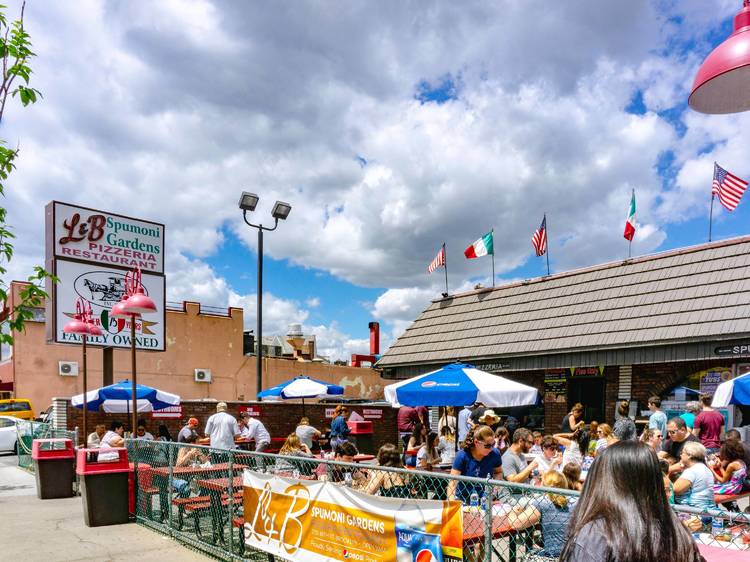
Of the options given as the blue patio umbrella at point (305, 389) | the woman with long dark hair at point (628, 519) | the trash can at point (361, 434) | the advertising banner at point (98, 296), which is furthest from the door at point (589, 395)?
the woman with long dark hair at point (628, 519)

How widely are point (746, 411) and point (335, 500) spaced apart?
1084cm

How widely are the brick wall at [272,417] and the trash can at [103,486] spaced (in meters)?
7.93

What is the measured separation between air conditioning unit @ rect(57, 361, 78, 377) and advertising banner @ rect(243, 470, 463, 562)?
2393 cm

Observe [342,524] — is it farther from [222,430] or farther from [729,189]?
[729,189]

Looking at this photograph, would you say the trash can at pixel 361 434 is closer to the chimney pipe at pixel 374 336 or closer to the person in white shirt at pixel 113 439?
the person in white shirt at pixel 113 439

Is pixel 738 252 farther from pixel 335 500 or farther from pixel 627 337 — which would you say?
pixel 335 500

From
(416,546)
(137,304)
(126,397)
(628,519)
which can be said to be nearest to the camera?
(628,519)

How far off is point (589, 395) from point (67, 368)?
22.0 m

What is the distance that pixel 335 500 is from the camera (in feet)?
16.6

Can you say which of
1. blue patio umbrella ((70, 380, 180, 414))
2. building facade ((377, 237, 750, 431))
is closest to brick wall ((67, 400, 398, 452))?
blue patio umbrella ((70, 380, 180, 414))

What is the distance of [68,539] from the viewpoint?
7941mm

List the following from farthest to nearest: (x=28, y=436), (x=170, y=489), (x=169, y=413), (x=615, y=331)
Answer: (x=169, y=413) → (x=28, y=436) → (x=615, y=331) → (x=170, y=489)

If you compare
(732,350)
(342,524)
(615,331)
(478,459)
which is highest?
(615,331)

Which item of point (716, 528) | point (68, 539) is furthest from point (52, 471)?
point (716, 528)
